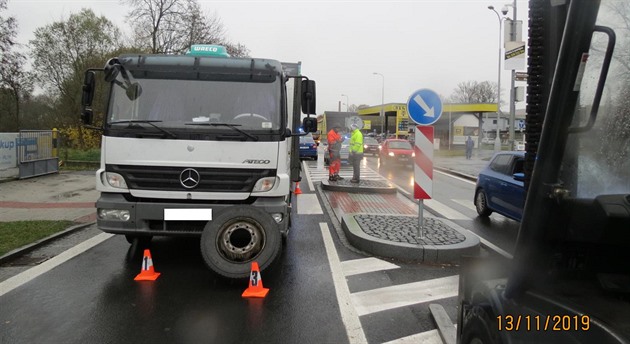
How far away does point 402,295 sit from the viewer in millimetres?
5000

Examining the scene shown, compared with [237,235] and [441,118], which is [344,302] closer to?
[237,235]

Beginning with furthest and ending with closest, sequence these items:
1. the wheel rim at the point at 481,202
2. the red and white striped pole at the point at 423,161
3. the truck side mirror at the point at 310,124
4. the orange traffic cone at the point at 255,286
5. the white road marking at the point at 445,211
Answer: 1. the white road marking at the point at 445,211
2. the wheel rim at the point at 481,202
3. the red and white striped pole at the point at 423,161
4. the truck side mirror at the point at 310,124
5. the orange traffic cone at the point at 255,286

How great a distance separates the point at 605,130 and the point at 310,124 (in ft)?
16.7

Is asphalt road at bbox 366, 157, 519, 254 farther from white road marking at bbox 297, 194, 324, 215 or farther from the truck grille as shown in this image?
the truck grille

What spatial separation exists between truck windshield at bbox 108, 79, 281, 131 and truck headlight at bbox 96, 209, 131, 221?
1.12 meters

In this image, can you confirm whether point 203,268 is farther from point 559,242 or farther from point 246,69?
point 559,242

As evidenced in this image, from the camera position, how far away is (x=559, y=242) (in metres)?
1.72

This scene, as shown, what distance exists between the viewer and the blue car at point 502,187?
859 centimetres

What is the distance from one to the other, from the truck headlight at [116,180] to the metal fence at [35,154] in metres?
12.7

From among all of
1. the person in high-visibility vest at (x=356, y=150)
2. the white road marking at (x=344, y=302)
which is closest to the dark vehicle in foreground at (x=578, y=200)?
the white road marking at (x=344, y=302)

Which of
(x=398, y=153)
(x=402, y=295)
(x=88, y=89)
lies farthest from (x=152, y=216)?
(x=398, y=153)

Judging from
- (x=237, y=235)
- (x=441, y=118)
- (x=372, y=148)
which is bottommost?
(x=237, y=235)

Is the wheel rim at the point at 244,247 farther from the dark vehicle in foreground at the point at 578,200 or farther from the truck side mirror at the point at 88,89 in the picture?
the dark vehicle in foreground at the point at 578,200

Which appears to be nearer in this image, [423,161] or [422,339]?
[422,339]
